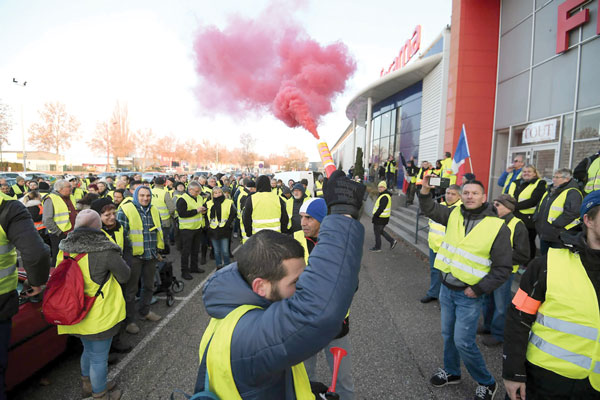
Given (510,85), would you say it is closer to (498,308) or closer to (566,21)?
(566,21)

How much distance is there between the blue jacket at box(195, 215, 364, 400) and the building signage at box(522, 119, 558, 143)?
1099cm

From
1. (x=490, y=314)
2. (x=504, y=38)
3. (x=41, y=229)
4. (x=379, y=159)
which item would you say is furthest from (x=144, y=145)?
(x=490, y=314)

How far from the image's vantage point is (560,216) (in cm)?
472

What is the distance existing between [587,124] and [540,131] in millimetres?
1613

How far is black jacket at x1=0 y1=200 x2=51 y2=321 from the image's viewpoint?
8.09 feet

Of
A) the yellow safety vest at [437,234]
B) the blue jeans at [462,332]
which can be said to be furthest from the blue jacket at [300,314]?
the yellow safety vest at [437,234]

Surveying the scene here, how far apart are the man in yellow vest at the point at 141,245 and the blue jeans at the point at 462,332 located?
3973mm

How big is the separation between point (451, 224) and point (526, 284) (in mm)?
1218

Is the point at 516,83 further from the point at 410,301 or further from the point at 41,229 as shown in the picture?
the point at 41,229

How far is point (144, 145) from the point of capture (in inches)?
2232

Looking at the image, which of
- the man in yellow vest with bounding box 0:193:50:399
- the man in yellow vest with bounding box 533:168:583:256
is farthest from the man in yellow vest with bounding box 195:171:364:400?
the man in yellow vest with bounding box 533:168:583:256

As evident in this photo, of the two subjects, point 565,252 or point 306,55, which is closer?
point 565,252

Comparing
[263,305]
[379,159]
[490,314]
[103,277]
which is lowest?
[490,314]

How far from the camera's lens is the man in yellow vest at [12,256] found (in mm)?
2418
